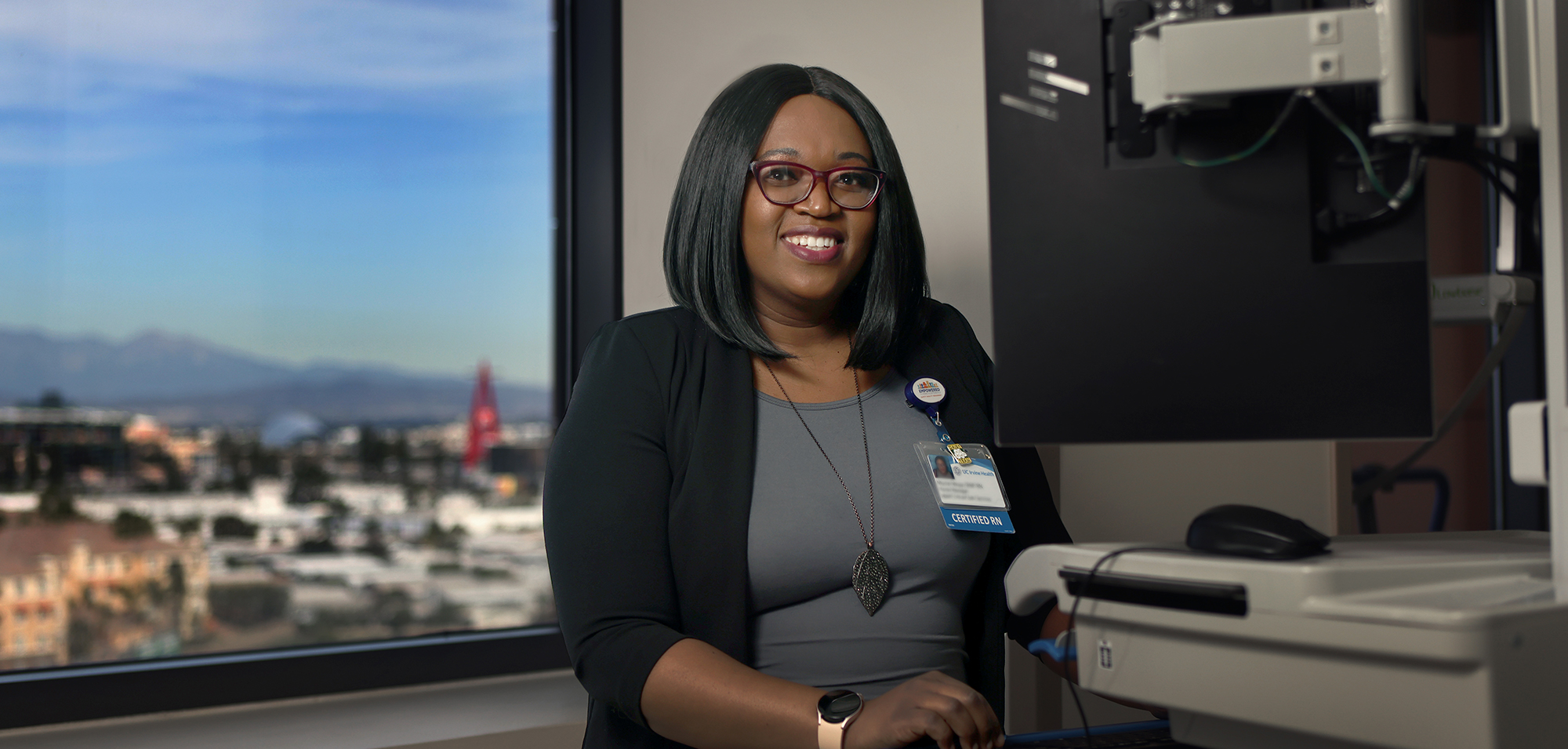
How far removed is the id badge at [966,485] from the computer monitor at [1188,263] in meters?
0.41

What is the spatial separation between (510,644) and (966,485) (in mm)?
1016

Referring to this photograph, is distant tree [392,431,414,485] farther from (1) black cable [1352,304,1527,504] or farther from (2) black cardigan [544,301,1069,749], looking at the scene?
(1) black cable [1352,304,1527,504]

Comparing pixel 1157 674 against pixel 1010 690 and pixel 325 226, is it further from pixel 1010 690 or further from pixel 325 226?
pixel 325 226

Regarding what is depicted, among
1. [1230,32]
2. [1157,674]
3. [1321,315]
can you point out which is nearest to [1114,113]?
[1230,32]

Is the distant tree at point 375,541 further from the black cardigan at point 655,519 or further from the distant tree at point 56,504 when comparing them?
the black cardigan at point 655,519

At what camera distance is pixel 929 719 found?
0.85 meters

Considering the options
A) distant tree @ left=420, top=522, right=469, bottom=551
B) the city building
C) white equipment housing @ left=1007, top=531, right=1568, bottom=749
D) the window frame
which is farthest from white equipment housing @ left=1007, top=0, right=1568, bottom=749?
the city building

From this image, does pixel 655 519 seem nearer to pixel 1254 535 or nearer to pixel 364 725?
pixel 1254 535

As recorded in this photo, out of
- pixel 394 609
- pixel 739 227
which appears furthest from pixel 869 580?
pixel 394 609

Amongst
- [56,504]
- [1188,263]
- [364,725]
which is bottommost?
[364,725]

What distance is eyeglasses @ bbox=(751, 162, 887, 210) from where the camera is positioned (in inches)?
50.4

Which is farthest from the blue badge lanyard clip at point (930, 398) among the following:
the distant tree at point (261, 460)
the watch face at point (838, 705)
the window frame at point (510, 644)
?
the distant tree at point (261, 460)

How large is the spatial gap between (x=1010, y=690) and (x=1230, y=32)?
132 centimetres

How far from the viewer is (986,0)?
797 millimetres
